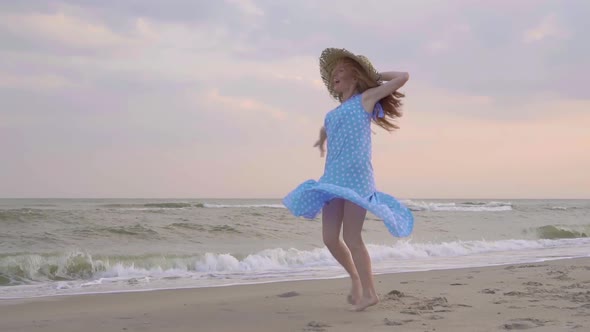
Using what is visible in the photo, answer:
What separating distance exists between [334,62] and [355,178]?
34.1 inches

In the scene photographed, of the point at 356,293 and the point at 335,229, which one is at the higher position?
the point at 335,229

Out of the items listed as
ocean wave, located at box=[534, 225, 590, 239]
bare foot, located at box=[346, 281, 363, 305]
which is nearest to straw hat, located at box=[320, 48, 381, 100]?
bare foot, located at box=[346, 281, 363, 305]

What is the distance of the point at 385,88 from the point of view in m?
4.23

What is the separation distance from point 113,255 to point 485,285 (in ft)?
19.0

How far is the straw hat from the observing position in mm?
4301

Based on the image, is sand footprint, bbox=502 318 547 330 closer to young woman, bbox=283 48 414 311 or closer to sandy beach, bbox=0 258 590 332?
sandy beach, bbox=0 258 590 332

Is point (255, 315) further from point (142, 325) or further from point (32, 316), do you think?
point (32, 316)

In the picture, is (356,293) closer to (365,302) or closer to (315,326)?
(365,302)

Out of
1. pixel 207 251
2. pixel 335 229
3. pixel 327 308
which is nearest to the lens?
pixel 335 229

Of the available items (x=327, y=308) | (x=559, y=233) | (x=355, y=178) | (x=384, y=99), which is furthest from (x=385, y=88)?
(x=559, y=233)

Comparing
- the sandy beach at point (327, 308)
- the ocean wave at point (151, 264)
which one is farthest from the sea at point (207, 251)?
the sandy beach at point (327, 308)

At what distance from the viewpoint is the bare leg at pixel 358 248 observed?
417 cm

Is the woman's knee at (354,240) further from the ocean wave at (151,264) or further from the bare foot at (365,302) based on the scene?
the ocean wave at (151,264)

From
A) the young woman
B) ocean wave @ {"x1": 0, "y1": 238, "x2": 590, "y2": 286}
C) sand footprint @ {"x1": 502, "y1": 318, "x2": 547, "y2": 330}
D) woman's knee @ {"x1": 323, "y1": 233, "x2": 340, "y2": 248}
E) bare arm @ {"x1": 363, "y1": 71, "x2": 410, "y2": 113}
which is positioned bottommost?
ocean wave @ {"x1": 0, "y1": 238, "x2": 590, "y2": 286}
